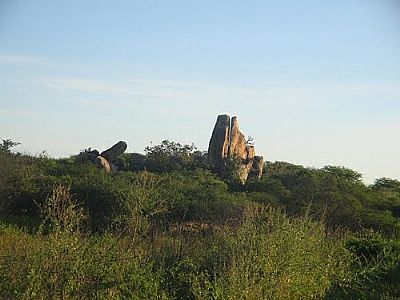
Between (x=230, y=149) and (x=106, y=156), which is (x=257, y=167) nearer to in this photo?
(x=230, y=149)

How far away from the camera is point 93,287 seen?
31.6ft

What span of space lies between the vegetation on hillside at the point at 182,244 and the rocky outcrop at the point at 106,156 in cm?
394

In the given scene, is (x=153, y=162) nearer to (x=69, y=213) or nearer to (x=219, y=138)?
(x=219, y=138)

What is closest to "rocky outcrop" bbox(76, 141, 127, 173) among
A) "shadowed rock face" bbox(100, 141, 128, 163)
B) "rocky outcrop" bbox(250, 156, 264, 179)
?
"shadowed rock face" bbox(100, 141, 128, 163)

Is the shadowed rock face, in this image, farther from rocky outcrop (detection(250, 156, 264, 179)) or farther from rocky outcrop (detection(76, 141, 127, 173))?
rocky outcrop (detection(250, 156, 264, 179))

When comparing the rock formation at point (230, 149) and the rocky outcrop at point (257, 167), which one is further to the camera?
the rocky outcrop at point (257, 167)

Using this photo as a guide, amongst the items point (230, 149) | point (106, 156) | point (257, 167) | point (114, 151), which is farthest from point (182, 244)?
point (257, 167)

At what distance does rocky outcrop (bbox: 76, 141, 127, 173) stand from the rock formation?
15.8 ft

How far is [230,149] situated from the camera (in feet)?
107

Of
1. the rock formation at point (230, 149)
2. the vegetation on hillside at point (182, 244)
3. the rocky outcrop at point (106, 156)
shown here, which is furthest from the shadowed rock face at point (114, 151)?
the vegetation on hillside at point (182, 244)

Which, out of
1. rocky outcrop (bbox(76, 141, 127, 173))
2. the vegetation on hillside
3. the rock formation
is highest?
the rock formation

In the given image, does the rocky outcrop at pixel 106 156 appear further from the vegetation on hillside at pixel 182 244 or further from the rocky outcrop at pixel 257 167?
the rocky outcrop at pixel 257 167

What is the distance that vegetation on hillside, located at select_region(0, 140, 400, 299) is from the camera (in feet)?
31.4

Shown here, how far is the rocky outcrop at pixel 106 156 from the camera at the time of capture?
93.5ft
